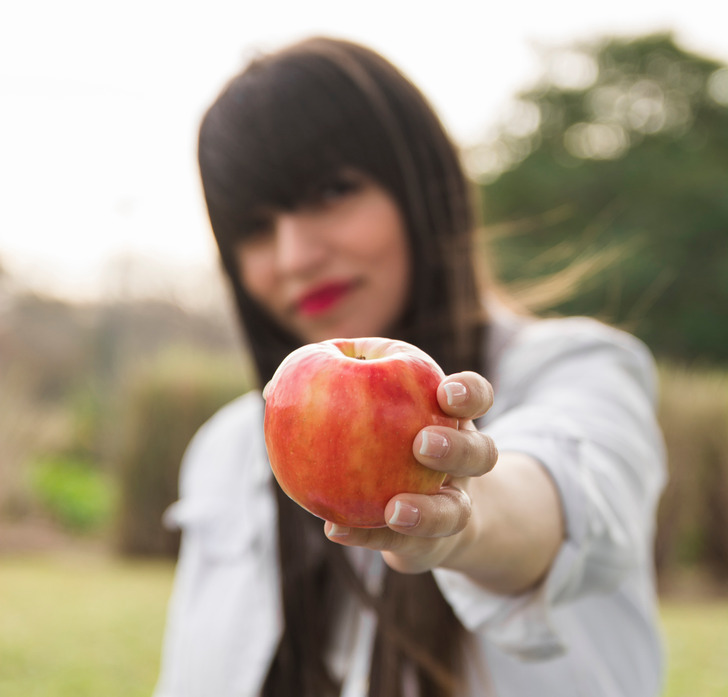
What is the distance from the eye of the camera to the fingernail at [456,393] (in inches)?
33.9

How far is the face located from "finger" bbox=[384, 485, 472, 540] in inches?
33.7

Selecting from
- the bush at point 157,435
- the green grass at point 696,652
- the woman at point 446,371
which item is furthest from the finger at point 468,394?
the bush at point 157,435

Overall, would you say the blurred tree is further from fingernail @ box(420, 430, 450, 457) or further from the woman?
fingernail @ box(420, 430, 450, 457)

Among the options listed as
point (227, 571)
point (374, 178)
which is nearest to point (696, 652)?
point (227, 571)

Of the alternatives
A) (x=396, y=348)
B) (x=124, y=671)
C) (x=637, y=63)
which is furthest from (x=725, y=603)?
(x=637, y=63)

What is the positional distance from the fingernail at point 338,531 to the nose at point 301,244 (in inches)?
32.0

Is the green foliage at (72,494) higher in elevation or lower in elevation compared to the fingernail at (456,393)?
lower

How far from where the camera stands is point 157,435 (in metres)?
7.65

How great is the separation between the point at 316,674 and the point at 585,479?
3.04 ft

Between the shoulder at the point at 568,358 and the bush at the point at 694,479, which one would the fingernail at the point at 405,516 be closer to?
the shoulder at the point at 568,358

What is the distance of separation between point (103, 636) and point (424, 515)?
4492mm

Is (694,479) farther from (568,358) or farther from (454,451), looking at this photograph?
(454,451)

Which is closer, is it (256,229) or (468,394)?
(468,394)

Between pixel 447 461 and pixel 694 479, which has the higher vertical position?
pixel 447 461
